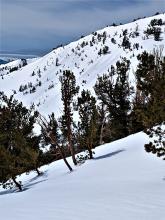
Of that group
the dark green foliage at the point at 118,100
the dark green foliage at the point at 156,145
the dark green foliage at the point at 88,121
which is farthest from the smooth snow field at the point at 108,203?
the dark green foliage at the point at 118,100

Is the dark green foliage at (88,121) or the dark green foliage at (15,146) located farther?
the dark green foliage at (88,121)

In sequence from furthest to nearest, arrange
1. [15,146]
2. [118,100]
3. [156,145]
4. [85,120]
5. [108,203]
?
[118,100] < [15,146] < [85,120] < [156,145] < [108,203]

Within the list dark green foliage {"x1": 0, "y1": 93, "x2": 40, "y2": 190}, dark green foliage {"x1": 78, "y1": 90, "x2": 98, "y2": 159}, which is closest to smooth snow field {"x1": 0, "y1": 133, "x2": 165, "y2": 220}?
dark green foliage {"x1": 78, "y1": 90, "x2": 98, "y2": 159}

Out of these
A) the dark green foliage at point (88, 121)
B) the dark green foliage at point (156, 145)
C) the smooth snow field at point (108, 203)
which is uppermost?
the dark green foliage at point (88, 121)

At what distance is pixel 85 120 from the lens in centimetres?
3488

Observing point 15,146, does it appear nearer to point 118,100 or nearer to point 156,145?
point 118,100

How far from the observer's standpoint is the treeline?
19.6 metres

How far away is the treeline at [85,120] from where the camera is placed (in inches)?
771

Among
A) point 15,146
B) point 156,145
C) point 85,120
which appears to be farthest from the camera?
point 15,146

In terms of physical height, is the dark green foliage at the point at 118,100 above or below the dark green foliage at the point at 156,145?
above

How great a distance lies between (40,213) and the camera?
40.2 ft

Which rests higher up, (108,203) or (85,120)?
(85,120)

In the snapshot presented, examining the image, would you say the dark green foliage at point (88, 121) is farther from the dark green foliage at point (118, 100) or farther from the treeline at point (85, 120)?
the dark green foliage at point (118, 100)

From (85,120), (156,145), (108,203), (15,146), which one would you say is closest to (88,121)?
(85,120)
